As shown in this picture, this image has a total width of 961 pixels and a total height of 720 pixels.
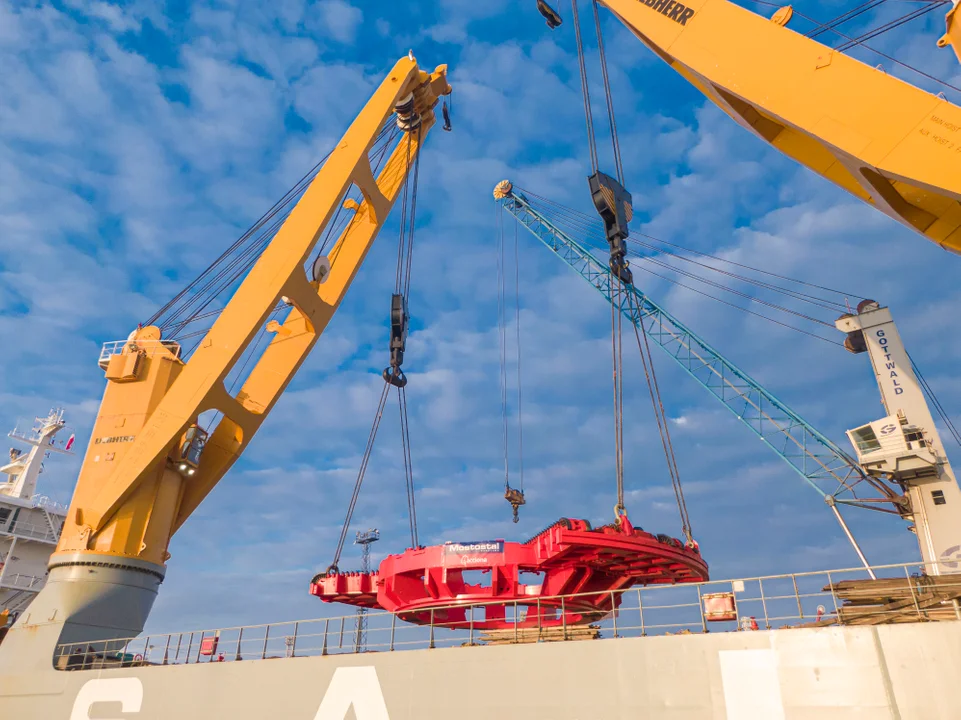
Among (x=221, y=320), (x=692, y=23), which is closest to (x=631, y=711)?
(x=692, y=23)

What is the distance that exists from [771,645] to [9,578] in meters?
32.7

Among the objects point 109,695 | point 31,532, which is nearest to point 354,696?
point 109,695

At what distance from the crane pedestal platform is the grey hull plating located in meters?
2.75

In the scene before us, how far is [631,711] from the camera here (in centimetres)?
1235

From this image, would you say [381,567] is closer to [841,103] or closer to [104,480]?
[104,480]

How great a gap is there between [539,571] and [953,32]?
16319mm

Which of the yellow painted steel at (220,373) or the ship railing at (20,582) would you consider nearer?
the yellow painted steel at (220,373)

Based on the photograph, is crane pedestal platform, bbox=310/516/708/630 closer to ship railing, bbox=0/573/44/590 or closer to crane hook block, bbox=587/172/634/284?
crane hook block, bbox=587/172/634/284

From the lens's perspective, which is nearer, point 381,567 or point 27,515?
point 381,567

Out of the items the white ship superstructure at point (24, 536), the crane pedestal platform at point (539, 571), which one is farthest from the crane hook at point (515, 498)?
the white ship superstructure at point (24, 536)

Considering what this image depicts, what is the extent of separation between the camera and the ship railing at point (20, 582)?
29.5 metres

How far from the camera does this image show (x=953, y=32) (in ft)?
46.5

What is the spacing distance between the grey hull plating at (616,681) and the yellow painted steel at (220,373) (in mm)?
7033

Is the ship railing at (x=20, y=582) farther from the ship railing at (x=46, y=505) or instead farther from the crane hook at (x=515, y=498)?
the crane hook at (x=515, y=498)
